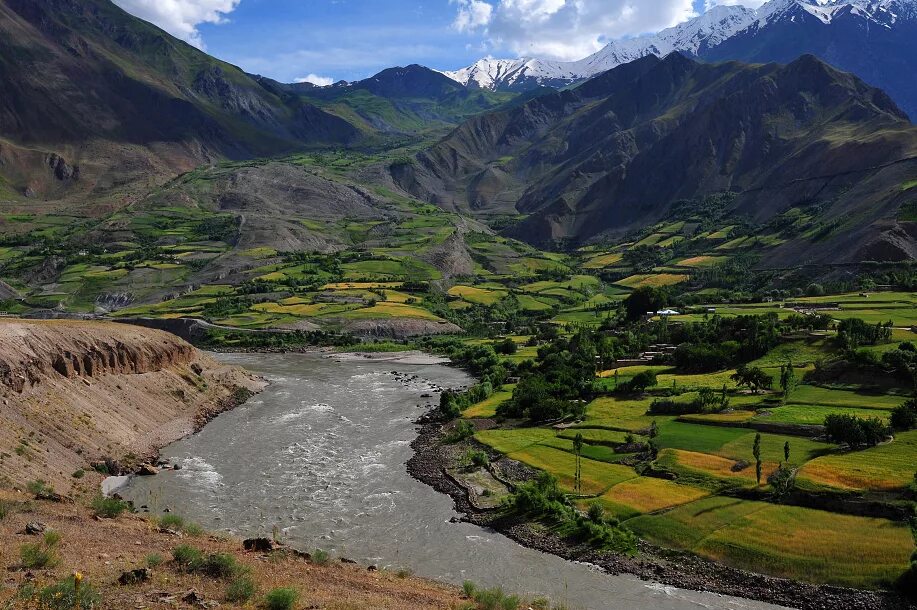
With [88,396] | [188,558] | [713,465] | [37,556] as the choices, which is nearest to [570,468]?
[713,465]

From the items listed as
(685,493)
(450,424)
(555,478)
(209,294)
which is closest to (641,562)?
(685,493)

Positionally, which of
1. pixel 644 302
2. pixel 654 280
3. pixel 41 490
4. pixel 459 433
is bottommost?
pixel 459 433

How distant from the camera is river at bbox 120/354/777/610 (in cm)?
3753

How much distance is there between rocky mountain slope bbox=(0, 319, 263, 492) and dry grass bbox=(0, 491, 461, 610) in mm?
11466

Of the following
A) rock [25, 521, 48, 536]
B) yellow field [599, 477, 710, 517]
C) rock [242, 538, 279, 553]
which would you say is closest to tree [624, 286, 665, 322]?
yellow field [599, 477, 710, 517]

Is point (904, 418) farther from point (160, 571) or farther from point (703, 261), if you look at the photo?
point (703, 261)

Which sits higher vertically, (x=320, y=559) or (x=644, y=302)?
(x=644, y=302)

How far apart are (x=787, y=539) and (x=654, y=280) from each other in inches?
5914

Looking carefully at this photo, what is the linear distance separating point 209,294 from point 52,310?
3267cm

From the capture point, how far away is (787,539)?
38.2 m

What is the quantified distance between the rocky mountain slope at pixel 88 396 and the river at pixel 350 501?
3.88 metres

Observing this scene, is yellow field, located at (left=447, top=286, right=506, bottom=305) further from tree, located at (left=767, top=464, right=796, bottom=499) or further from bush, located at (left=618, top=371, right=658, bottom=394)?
tree, located at (left=767, top=464, right=796, bottom=499)

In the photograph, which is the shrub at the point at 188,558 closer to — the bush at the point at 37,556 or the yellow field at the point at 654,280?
the bush at the point at 37,556

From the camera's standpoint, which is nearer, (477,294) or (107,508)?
(107,508)
